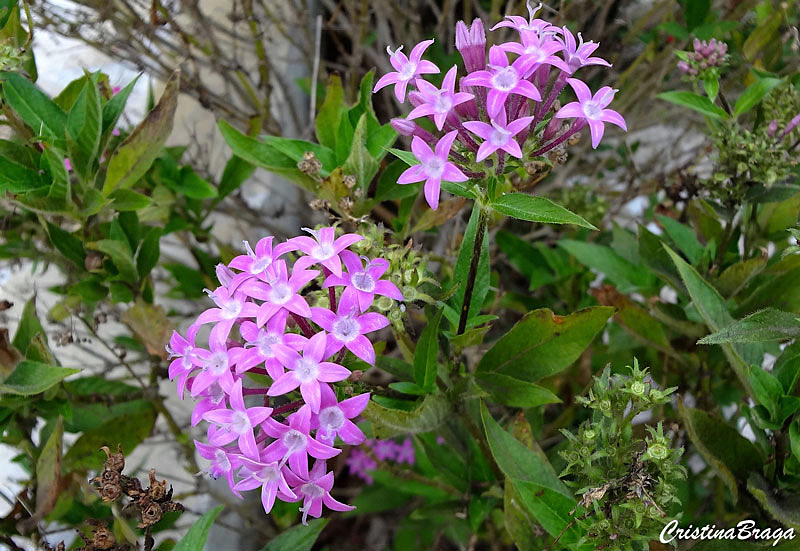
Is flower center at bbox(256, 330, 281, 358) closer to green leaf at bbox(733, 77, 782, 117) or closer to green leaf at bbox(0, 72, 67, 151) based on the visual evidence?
green leaf at bbox(0, 72, 67, 151)

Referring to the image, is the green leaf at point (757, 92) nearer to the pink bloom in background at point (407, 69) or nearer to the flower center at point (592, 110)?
the flower center at point (592, 110)

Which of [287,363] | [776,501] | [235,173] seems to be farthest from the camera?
[235,173]

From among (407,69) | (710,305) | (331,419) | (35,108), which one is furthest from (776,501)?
(35,108)

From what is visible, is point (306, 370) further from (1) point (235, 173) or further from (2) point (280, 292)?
(1) point (235, 173)

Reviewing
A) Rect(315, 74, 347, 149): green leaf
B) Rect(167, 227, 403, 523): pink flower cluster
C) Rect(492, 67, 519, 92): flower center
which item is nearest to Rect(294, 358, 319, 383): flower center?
Rect(167, 227, 403, 523): pink flower cluster

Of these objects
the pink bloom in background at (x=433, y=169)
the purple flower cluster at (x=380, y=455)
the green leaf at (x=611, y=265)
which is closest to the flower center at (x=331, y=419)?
the pink bloom in background at (x=433, y=169)

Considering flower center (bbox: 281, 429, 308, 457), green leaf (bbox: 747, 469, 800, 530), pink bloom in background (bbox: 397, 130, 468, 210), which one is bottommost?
green leaf (bbox: 747, 469, 800, 530)

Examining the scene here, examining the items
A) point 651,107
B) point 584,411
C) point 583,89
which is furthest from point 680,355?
Answer: point 651,107

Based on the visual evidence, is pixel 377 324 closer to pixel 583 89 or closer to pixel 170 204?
pixel 583 89
